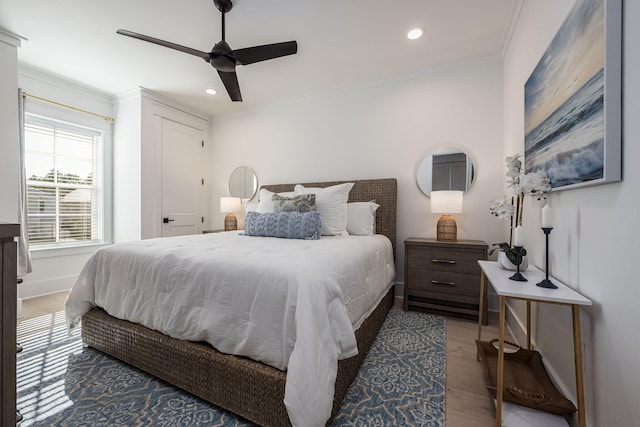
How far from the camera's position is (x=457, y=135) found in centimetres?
294

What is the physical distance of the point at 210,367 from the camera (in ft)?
4.49

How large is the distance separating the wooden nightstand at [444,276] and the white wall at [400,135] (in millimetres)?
445

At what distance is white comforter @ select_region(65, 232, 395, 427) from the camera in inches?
44.2

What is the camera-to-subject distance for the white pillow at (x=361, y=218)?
2.89m

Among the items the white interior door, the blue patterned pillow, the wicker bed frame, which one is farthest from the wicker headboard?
the white interior door

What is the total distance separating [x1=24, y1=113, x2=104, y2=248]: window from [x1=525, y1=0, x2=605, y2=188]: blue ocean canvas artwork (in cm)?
497

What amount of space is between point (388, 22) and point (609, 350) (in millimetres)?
2578

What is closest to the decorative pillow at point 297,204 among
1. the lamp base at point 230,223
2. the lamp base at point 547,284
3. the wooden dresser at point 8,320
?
the lamp base at point 230,223

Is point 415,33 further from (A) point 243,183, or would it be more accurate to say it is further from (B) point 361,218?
(A) point 243,183

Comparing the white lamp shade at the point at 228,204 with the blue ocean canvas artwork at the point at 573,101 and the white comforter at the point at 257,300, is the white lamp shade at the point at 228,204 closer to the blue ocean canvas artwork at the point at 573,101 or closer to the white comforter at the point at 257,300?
the white comforter at the point at 257,300

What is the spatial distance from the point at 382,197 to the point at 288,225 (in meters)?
1.26

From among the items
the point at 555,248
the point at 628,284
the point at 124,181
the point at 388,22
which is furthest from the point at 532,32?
the point at 124,181

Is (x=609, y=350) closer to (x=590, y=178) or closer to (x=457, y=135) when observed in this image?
(x=590, y=178)

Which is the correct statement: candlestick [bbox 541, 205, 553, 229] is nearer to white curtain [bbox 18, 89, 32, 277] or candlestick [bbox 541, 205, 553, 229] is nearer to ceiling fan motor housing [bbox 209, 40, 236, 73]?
ceiling fan motor housing [bbox 209, 40, 236, 73]
